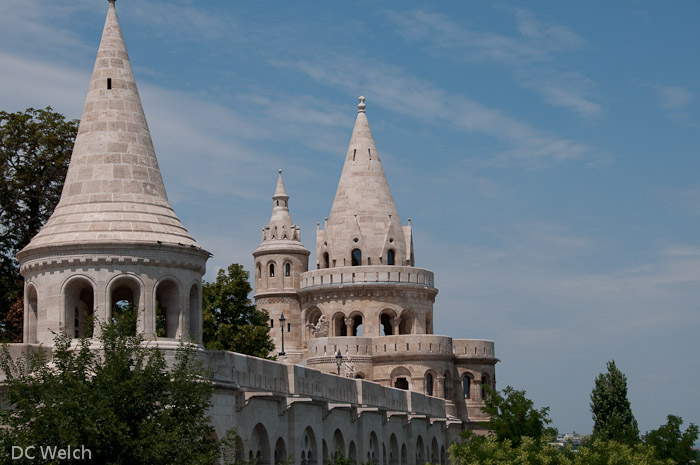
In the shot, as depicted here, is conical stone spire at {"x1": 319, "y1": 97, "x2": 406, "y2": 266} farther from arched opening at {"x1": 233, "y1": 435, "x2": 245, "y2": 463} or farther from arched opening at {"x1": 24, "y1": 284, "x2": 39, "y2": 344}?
arched opening at {"x1": 24, "y1": 284, "x2": 39, "y2": 344}

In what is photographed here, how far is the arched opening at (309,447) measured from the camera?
35103mm

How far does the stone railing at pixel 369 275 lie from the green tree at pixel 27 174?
23.8 m

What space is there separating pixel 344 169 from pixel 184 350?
47.2 metres

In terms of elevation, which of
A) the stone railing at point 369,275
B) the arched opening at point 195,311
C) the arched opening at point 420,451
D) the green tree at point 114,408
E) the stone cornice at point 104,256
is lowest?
the arched opening at point 420,451

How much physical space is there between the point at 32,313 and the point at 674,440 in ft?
92.9

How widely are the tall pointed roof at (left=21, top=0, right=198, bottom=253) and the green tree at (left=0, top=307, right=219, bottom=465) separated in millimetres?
4892

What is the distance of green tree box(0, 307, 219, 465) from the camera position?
20.8 metres

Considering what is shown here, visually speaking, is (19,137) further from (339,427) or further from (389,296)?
(389,296)

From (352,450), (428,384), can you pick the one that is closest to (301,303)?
(428,384)

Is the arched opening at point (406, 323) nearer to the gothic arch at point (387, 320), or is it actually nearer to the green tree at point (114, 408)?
the gothic arch at point (387, 320)

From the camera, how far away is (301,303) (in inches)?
2714

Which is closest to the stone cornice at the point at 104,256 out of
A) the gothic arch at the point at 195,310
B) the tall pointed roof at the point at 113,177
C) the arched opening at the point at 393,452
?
the tall pointed roof at the point at 113,177

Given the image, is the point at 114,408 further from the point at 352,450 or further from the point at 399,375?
the point at 399,375

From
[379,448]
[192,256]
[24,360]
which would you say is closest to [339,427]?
[379,448]
